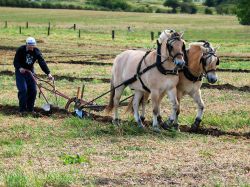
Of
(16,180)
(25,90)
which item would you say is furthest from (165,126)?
(16,180)

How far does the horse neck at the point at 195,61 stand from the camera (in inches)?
567

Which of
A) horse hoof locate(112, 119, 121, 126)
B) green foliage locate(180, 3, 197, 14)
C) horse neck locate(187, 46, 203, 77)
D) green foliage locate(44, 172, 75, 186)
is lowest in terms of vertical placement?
green foliage locate(180, 3, 197, 14)

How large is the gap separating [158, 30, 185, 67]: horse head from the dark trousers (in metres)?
4.34

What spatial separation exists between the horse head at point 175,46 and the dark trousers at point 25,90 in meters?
4.34

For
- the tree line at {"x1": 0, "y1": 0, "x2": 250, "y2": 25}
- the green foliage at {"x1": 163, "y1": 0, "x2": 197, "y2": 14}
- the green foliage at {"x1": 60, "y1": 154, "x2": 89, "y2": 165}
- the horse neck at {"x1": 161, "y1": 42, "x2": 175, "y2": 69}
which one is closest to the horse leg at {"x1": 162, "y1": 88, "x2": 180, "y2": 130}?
the horse neck at {"x1": 161, "y1": 42, "x2": 175, "y2": 69}

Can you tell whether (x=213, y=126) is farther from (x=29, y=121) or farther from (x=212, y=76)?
(x=29, y=121)

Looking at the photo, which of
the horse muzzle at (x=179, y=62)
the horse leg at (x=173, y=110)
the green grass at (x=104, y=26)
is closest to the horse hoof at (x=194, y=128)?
the horse leg at (x=173, y=110)

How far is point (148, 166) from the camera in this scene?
1058cm

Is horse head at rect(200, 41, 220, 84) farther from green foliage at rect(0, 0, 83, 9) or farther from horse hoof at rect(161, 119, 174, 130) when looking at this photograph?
green foliage at rect(0, 0, 83, 9)

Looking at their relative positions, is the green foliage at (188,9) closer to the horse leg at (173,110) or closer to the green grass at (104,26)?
the green grass at (104,26)

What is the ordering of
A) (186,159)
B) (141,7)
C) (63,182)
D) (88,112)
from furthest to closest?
(141,7), (88,112), (186,159), (63,182)

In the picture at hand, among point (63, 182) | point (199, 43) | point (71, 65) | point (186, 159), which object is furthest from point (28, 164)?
point (71, 65)

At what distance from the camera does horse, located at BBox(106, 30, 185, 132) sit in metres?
14.0

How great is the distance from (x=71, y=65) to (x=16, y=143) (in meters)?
17.4
